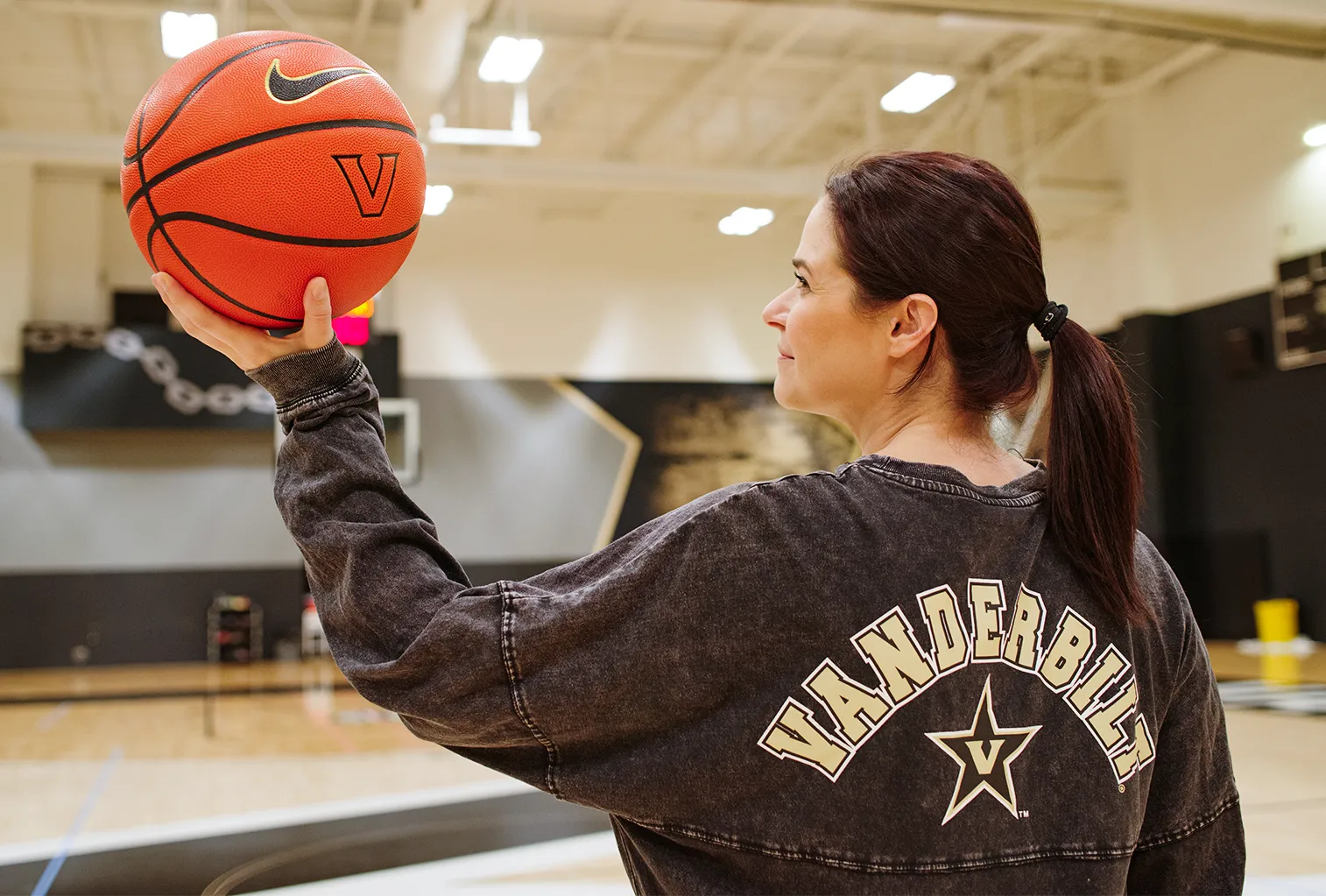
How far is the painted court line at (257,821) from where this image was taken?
354 centimetres

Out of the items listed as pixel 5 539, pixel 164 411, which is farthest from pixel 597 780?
pixel 5 539

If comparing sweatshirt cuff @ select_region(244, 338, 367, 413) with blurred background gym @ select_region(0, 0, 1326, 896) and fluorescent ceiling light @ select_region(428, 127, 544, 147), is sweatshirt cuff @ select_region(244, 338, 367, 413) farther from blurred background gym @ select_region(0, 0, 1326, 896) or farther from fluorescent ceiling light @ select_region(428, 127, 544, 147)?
fluorescent ceiling light @ select_region(428, 127, 544, 147)

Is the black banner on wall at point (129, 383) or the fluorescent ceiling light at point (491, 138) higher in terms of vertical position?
the fluorescent ceiling light at point (491, 138)

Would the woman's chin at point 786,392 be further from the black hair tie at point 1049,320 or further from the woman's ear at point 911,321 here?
the black hair tie at point 1049,320

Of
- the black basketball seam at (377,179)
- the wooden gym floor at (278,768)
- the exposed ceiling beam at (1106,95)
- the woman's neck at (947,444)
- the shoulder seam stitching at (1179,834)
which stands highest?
the exposed ceiling beam at (1106,95)

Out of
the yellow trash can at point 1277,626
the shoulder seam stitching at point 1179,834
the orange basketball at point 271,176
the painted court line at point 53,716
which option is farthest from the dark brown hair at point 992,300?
the yellow trash can at point 1277,626

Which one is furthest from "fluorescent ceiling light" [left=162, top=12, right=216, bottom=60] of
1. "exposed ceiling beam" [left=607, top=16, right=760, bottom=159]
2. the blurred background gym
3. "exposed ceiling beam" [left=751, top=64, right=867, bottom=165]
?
"exposed ceiling beam" [left=751, top=64, right=867, bottom=165]

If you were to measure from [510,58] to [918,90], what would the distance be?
2841mm

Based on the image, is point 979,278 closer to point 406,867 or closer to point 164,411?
point 406,867

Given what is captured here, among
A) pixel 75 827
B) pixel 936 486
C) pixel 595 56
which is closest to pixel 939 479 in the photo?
pixel 936 486

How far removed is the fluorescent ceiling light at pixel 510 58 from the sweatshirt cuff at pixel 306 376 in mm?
6086

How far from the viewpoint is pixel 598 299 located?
1226 cm

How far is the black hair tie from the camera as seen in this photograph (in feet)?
3.13

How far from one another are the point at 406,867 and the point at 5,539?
9023 millimetres
